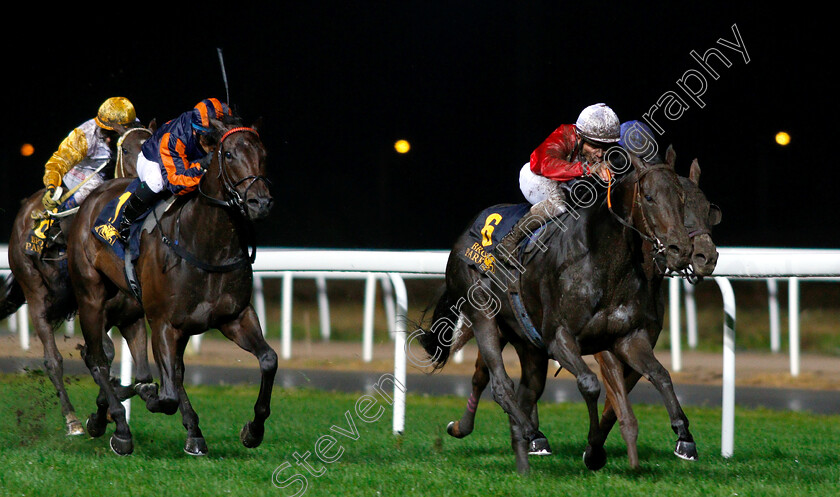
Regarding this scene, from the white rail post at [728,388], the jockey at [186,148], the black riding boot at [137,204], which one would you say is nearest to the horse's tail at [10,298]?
the black riding boot at [137,204]

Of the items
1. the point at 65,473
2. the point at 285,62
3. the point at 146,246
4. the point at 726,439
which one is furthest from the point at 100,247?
the point at 285,62

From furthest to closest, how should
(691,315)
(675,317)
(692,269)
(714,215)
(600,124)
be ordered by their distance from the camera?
1. (691,315)
2. (675,317)
3. (600,124)
4. (714,215)
5. (692,269)

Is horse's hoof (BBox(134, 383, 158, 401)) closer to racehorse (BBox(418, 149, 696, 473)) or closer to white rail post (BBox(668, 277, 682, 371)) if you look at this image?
racehorse (BBox(418, 149, 696, 473))

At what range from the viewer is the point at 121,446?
206 inches

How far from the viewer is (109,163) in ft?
21.9

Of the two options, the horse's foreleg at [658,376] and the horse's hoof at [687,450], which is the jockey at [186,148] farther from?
the horse's hoof at [687,450]

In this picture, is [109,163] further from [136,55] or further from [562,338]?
[136,55]

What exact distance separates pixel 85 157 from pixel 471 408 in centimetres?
292

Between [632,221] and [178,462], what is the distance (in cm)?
234

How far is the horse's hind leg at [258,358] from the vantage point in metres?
5.00

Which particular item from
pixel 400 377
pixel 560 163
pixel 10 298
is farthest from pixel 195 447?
pixel 10 298

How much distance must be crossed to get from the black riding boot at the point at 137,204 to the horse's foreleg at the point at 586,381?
2232 mm

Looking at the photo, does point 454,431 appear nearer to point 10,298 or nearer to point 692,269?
point 692,269

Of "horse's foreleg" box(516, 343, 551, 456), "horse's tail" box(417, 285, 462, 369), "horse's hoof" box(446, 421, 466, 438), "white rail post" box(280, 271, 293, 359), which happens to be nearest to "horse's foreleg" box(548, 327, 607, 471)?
"horse's foreleg" box(516, 343, 551, 456)
